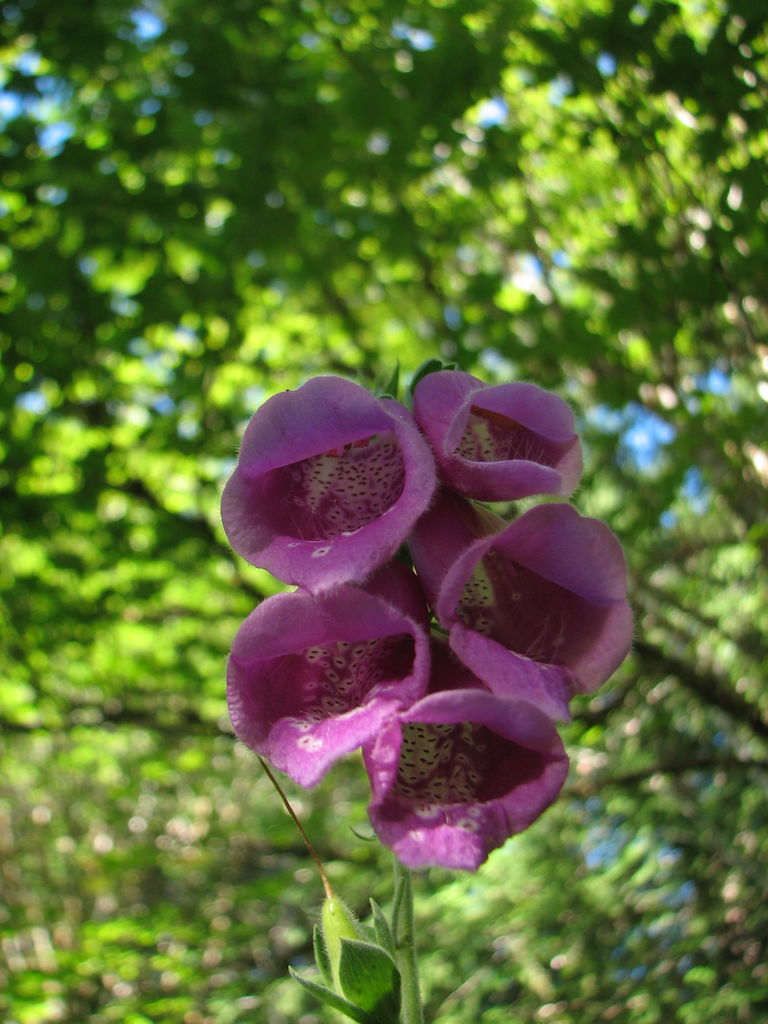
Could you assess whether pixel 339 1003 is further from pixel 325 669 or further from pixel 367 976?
pixel 325 669

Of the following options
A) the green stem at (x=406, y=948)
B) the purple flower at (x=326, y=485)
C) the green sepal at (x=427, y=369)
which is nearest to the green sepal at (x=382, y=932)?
the green stem at (x=406, y=948)

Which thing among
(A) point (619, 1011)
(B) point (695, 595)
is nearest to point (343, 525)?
(A) point (619, 1011)

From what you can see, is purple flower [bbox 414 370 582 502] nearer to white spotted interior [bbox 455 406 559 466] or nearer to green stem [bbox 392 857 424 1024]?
white spotted interior [bbox 455 406 559 466]

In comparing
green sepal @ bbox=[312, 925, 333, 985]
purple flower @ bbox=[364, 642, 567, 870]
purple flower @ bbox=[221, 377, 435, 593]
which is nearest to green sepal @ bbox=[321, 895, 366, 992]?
green sepal @ bbox=[312, 925, 333, 985]

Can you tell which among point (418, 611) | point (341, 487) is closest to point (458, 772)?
point (418, 611)

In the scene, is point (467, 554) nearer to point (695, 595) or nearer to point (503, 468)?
point (503, 468)

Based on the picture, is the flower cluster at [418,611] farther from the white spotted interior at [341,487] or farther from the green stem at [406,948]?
the green stem at [406,948]
